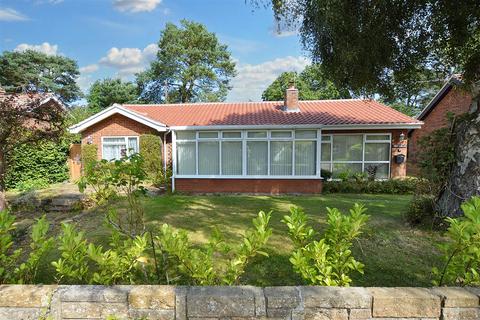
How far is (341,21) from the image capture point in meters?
5.68

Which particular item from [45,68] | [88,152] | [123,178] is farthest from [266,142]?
[45,68]

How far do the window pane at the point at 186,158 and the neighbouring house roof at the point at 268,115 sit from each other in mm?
830

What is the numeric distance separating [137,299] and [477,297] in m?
2.55

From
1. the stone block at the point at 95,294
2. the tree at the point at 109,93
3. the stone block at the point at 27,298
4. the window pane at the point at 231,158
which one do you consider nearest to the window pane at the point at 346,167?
the window pane at the point at 231,158

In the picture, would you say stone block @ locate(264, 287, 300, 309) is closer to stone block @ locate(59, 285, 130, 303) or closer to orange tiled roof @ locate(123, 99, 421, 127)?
stone block @ locate(59, 285, 130, 303)

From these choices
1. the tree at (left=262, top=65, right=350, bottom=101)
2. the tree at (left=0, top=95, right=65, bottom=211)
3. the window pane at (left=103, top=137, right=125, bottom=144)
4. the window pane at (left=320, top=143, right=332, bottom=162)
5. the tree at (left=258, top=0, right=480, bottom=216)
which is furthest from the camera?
the tree at (left=262, top=65, right=350, bottom=101)

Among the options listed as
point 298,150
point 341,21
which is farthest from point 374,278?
point 298,150

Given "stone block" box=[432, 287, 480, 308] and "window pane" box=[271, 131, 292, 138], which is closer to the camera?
"stone block" box=[432, 287, 480, 308]

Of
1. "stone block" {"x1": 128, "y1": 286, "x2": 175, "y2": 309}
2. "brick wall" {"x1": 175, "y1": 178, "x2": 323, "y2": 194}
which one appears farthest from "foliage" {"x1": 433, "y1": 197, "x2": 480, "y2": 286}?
"brick wall" {"x1": 175, "y1": 178, "x2": 323, "y2": 194}

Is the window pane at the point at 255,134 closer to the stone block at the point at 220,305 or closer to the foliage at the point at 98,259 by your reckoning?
the foliage at the point at 98,259

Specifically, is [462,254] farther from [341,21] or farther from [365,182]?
[365,182]

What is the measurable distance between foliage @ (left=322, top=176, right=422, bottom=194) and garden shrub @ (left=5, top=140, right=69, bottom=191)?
12.0m

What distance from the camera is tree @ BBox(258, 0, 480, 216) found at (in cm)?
522

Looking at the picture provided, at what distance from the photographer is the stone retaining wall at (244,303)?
2.42 metres
